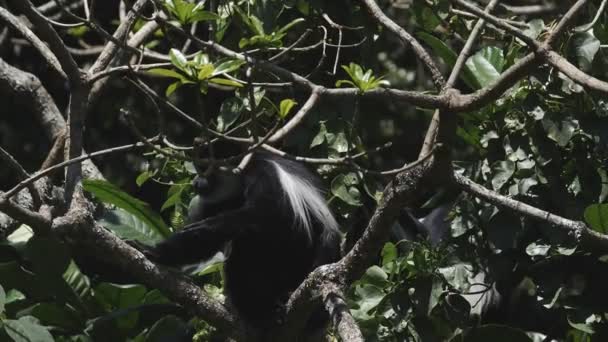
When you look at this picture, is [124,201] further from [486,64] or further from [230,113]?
[486,64]

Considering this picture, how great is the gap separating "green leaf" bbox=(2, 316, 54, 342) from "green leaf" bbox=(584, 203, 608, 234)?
1.56 metres

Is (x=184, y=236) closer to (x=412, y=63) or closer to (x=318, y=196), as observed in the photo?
(x=318, y=196)

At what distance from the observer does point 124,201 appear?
3.32 meters

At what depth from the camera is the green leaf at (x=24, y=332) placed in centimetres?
281

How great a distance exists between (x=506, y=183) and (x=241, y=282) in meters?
1.02

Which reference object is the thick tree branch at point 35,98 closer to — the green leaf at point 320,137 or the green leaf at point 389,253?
the green leaf at point 320,137

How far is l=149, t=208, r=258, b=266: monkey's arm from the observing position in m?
3.06

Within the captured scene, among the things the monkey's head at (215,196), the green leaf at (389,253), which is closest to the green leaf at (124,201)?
the monkey's head at (215,196)

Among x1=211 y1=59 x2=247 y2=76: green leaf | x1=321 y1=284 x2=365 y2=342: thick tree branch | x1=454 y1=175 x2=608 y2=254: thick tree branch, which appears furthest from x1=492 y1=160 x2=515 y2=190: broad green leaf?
x1=211 y1=59 x2=247 y2=76: green leaf

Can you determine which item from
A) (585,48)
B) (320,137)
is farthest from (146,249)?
(585,48)

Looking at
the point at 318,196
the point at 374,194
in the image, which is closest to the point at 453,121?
the point at 374,194

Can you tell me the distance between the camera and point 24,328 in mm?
2830

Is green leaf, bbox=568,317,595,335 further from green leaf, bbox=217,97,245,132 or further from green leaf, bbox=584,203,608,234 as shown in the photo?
green leaf, bbox=217,97,245,132

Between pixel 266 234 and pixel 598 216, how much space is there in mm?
1180
